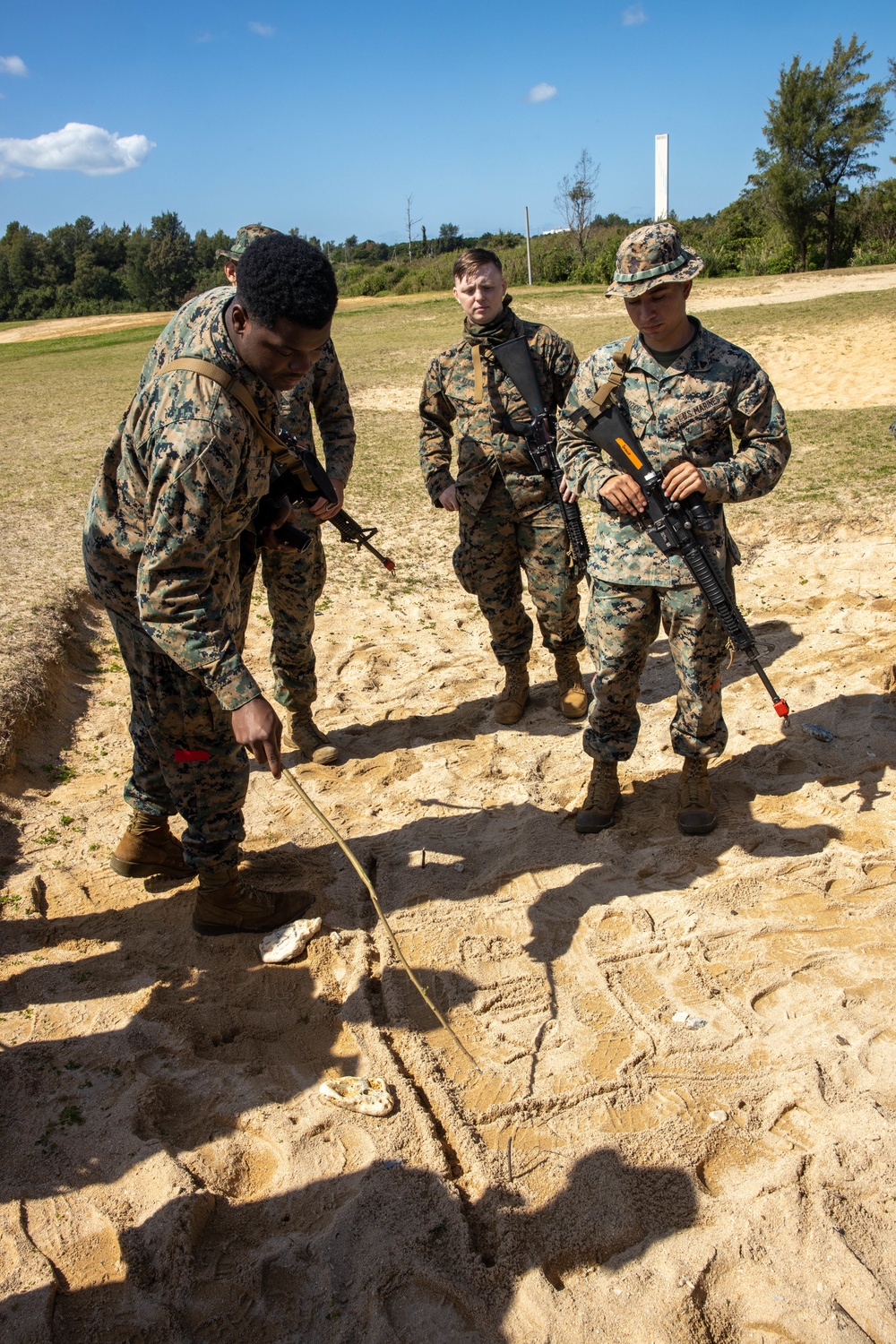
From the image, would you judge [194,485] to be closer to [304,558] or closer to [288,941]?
[288,941]

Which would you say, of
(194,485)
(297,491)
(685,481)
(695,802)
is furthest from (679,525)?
(194,485)

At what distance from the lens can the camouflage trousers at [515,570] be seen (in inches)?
177

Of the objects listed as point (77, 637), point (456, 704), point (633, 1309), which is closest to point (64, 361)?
point (77, 637)

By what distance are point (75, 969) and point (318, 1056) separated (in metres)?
0.98

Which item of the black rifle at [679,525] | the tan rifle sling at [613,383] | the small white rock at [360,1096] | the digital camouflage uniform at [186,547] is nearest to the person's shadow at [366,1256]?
the small white rock at [360,1096]

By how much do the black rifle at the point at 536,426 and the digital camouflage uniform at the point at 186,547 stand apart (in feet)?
5.99

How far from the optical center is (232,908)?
3371 mm

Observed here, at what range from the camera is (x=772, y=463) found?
333cm

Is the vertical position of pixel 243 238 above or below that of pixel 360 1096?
above

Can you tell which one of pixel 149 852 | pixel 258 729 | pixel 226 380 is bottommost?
pixel 149 852

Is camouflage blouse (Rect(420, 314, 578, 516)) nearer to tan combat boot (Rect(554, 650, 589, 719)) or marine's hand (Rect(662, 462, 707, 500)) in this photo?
tan combat boot (Rect(554, 650, 589, 719))

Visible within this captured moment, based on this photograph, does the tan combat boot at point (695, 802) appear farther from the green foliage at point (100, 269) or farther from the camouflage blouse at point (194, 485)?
the green foliage at point (100, 269)

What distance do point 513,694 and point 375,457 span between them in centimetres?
640

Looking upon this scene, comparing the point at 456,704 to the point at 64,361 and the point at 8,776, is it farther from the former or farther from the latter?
the point at 64,361
